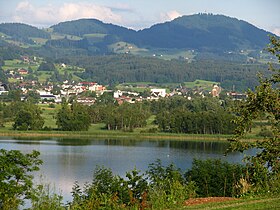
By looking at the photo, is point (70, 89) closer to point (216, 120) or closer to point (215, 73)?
point (215, 73)

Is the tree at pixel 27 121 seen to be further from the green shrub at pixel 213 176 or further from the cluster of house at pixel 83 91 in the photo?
the green shrub at pixel 213 176

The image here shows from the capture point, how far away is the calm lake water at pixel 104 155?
27.0 meters

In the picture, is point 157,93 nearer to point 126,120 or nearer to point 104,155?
point 126,120

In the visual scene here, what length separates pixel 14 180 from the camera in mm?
13648

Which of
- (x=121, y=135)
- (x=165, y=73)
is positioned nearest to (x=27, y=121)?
(x=121, y=135)

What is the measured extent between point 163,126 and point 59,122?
392 inches

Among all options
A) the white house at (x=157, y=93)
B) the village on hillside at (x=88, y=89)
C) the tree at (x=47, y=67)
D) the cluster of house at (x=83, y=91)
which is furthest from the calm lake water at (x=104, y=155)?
the tree at (x=47, y=67)

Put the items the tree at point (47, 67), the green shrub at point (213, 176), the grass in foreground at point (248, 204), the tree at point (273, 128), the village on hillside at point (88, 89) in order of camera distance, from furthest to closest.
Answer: the tree at point (47, 67) < the village on hillside at point (88, 89) < the green shrub at point (213, 176) < the tree at point (273, 128) < the grass in foreground at point (248, 204)

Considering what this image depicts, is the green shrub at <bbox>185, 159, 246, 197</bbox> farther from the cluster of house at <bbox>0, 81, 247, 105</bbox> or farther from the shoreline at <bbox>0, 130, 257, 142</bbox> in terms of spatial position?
the cluster of house at <bbox>0, 81, 247, 105</bbox>

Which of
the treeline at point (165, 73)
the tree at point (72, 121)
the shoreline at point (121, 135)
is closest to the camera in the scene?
the shoreline at point (121, 135)

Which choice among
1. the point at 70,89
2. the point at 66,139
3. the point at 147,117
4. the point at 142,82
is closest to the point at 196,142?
the point at 66,139

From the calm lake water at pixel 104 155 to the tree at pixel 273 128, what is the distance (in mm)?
9150

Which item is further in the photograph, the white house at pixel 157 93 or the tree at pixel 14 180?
the white house at pixel 157 93

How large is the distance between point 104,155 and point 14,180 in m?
23.9
